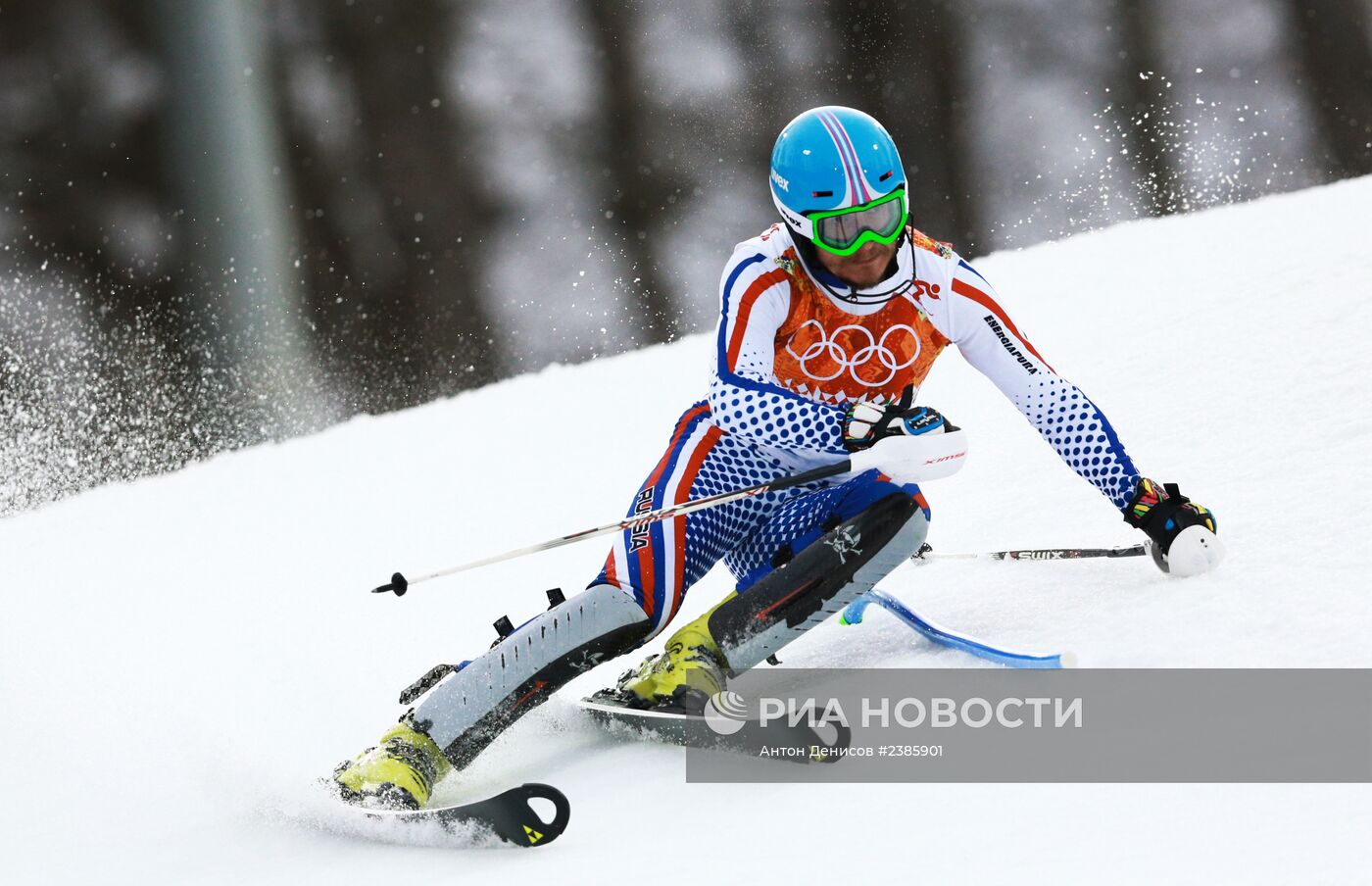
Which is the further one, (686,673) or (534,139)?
(534,139)

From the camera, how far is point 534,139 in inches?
368

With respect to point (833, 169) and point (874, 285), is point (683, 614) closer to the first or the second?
point (874, 285)

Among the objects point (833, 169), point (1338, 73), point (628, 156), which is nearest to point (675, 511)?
point (833, 169)

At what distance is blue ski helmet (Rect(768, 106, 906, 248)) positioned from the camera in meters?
2.34

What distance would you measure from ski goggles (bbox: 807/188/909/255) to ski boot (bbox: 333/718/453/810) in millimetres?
1134

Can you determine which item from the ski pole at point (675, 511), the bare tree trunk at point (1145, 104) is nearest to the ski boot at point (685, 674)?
the ski pole at point (675, 511)

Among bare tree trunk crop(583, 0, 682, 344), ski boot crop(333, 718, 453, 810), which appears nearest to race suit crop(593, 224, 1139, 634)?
ski boot crop(333, 718, 453, 810)

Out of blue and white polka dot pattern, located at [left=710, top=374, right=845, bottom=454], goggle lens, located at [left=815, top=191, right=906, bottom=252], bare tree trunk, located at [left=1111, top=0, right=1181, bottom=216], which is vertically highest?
bare tree trunk, located at [left=1111, top=0, right=1181, bottom=216]

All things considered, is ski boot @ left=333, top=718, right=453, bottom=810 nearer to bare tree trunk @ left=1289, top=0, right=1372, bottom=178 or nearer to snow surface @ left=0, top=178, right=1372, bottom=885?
snow surface @ left=0, top=178, right=1372, bottom=885

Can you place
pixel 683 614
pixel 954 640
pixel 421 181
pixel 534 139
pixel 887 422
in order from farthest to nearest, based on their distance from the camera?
pixel 534 139
pixel 421 181
pixel 683 614
pixel 954 640
pixel 887 422

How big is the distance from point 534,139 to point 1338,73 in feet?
18.8

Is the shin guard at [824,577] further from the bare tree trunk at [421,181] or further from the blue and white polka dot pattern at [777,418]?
the bare tree trunk at [421,181]

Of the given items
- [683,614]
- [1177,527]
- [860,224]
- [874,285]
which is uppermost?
[860,224]

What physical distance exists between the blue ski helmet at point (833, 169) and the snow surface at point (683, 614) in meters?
0.87
